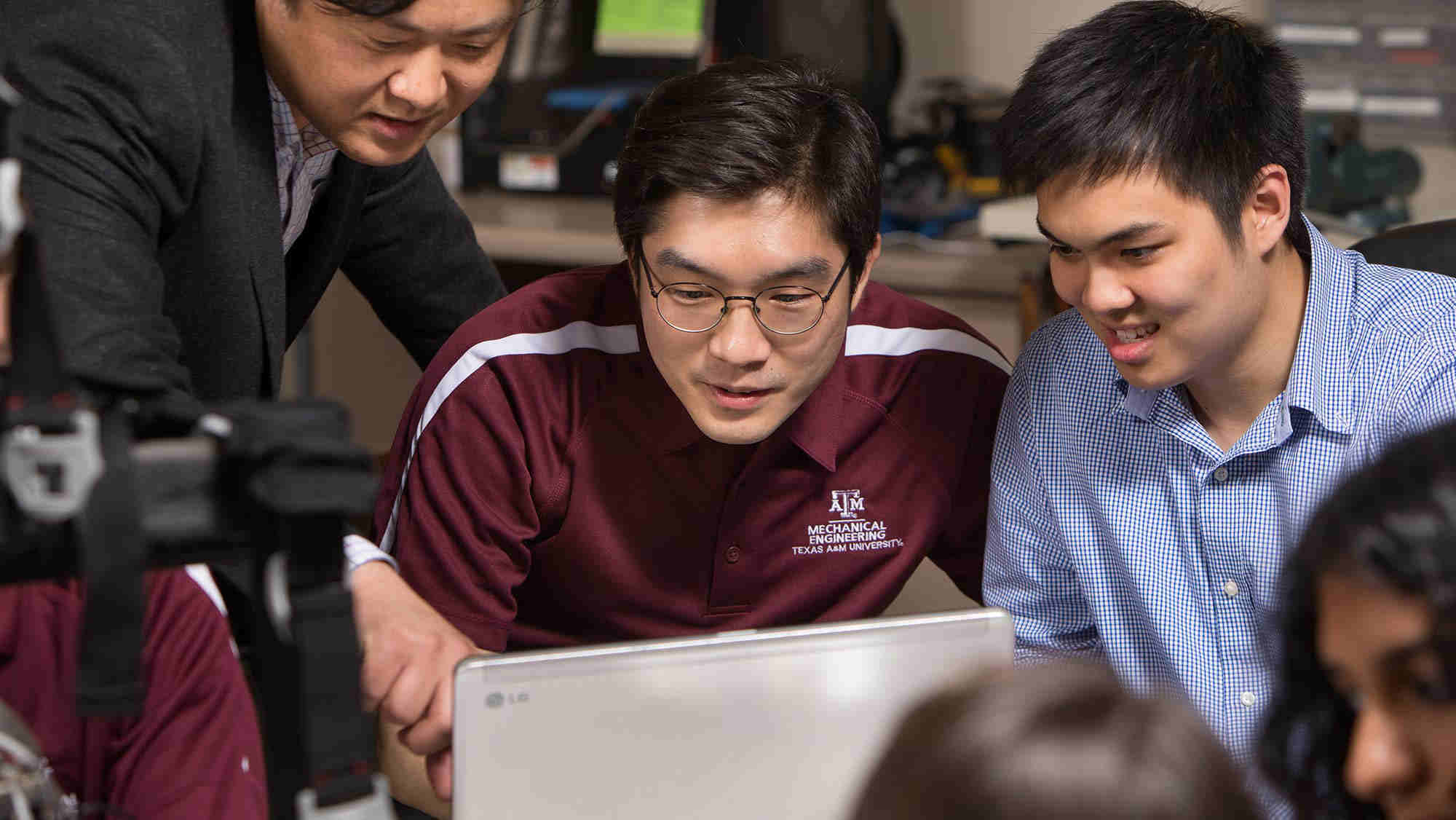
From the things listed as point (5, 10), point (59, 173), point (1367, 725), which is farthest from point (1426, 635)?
point (5, 10)

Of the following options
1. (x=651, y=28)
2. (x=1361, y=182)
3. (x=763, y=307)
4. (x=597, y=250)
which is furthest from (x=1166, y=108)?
(x=651, y=28)

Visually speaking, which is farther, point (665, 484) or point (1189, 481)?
point (665, 484)

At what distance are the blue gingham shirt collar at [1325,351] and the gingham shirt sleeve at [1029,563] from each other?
0.50 ft

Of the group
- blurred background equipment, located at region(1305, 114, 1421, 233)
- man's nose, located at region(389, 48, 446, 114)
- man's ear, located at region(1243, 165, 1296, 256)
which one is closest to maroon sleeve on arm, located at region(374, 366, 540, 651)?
man's nose, located at region(389, 48, 446, 114)

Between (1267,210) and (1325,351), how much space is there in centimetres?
13

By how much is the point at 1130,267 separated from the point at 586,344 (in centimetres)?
52

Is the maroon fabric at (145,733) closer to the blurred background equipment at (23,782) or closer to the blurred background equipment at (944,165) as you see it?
the blurred background equipment at (23,782)

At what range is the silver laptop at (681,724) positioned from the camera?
2.74 ft

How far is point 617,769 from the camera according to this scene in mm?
845

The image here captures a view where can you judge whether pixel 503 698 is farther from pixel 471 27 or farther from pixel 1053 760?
pixel 471 27

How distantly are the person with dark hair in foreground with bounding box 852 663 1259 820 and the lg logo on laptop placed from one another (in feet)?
1.03

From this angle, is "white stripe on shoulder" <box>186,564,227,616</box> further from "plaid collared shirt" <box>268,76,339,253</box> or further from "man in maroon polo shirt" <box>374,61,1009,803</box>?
"plaid collared shirt" <box>268,76,339,253</box>

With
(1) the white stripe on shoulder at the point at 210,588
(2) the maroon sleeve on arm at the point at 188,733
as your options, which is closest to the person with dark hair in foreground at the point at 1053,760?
(2) the maroon sleeve on arm at the point at 188,733

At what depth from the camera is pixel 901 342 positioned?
1.42 metres
